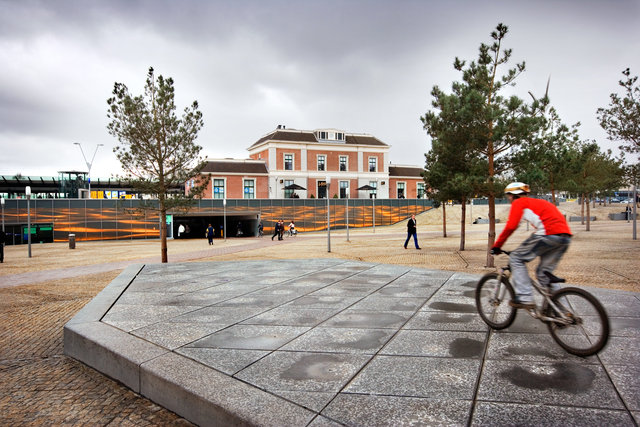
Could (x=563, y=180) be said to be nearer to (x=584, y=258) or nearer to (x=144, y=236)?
(x=584, y=258)


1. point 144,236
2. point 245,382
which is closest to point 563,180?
point 245,382

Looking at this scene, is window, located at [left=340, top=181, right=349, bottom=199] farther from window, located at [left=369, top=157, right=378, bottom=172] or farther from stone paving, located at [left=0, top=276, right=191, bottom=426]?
stone paving, located at [left=0, top=276, right=191, bottom=426]

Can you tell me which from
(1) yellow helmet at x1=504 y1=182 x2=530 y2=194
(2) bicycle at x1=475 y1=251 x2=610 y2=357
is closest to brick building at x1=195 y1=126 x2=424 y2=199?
(2) bicycle at x1=475 y1=251 x2=610 y2=357

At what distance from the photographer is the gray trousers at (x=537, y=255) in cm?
456

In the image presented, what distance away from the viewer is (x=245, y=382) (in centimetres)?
367

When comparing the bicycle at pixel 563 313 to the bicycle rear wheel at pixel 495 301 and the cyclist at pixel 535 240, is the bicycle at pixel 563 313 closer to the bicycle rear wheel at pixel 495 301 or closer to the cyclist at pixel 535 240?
the bicycle rear wheel at pixel 495 301

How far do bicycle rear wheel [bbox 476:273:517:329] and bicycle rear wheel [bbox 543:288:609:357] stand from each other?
580mm

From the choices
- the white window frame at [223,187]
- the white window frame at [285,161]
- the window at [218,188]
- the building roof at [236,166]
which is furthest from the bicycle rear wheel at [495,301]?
the white window frame at [285,161]

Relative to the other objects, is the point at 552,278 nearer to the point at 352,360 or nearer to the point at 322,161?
the point at 352,360

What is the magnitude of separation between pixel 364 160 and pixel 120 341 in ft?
209

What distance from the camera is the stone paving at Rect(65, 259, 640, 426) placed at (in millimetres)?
3125

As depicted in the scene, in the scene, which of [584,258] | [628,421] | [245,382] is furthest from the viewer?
[584,258]

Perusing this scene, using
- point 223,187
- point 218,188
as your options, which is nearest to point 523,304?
point 218,188

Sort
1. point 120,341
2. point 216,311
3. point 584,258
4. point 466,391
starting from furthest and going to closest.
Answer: point 584,258
point 216,311
point 120,341
point 466,391
